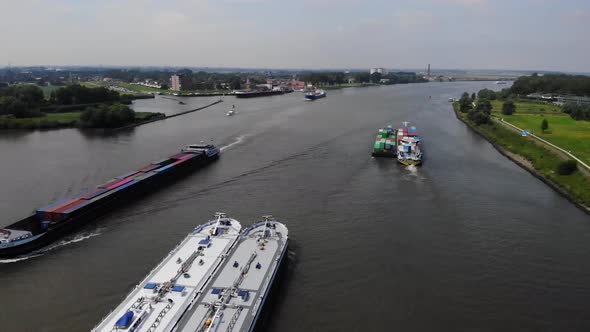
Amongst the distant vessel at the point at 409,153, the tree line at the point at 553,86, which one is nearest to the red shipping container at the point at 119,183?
the distant vessel at the point at 409,153

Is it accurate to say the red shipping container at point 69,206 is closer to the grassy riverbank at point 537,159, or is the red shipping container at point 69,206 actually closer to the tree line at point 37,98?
the grassy riverbank at point 537,159

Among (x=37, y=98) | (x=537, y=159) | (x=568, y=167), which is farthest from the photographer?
(x=37, y=98)


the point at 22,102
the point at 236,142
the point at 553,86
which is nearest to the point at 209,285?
the point at 236,142

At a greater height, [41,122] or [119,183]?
[41,122]

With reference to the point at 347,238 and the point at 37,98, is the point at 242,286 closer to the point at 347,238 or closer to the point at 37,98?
the point at 347,238

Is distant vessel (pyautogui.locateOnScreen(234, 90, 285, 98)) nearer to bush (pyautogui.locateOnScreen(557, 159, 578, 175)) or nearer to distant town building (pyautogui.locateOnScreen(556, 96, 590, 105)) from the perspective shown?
distant town building (pyautogui.locateOnScreen(556, 96, 590, 105))

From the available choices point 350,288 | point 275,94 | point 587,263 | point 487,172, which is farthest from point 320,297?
point 275,94
